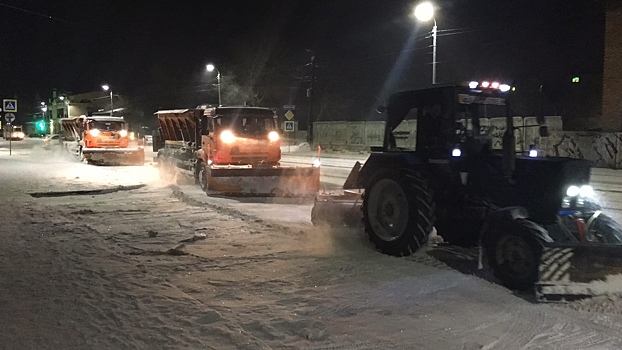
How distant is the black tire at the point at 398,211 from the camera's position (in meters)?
8.10

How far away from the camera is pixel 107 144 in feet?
97.9

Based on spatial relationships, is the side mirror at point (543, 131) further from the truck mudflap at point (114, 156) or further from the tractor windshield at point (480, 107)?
the truck mudflap at point (114, 156)

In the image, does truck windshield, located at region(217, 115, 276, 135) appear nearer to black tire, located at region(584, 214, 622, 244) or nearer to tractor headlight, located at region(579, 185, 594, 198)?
tractor headlight, located at region(579, 185, 594, 198)

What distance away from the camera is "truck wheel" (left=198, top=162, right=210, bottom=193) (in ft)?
54.7

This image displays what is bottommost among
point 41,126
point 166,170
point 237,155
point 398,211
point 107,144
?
point 166,170

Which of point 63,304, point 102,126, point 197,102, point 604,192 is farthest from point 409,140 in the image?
point 197,102

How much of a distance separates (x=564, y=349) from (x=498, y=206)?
267 centimetres

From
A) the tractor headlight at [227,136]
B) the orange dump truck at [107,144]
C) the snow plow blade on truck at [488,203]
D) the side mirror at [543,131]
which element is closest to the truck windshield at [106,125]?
the orange dump truck at [107,144]

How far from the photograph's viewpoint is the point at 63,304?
255 inches

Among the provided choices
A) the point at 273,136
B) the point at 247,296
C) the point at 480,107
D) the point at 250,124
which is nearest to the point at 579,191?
the point at 480,107

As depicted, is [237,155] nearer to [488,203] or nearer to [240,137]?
[240,137]

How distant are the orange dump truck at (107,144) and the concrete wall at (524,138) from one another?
1829cm

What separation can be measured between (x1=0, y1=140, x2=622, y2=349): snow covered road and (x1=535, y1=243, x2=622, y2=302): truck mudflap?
20cm

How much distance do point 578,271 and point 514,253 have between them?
0.72 m
